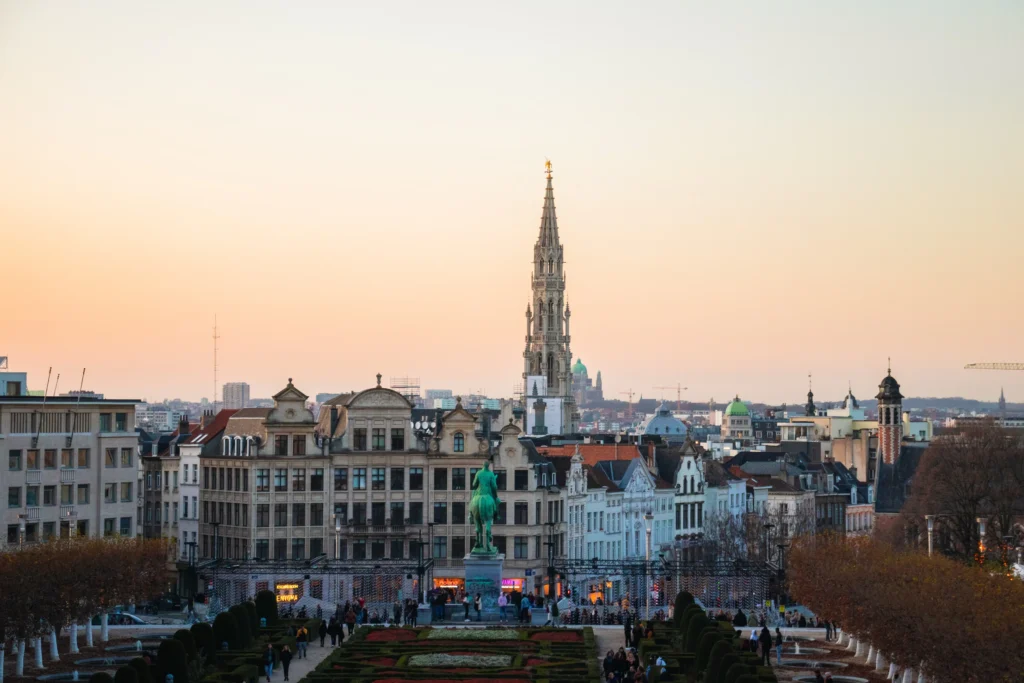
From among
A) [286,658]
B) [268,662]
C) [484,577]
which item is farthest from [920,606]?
[484,577]

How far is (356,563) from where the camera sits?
383 ft

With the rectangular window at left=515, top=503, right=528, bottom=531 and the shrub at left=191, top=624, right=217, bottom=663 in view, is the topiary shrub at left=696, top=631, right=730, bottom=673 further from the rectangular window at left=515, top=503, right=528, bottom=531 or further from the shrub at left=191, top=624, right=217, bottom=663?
the rectangular window at left=515, top=503, right=528, bottom=531

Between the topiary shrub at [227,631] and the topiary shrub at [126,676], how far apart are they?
50.8 feet

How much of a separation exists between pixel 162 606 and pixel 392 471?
705 inches

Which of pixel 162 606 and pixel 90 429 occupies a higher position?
pixel 90 429

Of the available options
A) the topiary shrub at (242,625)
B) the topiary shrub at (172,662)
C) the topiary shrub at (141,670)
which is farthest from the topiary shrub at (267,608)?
the topiary shrub at (141,670)

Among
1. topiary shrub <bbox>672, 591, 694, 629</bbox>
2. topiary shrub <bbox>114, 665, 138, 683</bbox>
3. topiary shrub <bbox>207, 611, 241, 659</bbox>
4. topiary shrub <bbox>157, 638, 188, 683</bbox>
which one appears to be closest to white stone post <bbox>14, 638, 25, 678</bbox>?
topiary shrub <bbox>207, 611, 241, 659</bbox>

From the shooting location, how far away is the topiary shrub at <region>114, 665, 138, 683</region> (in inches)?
2437

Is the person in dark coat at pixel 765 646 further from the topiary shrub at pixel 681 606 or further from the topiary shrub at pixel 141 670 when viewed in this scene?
the topiary shrub at pixel 141 670

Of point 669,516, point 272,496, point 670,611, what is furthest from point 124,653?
point 669,516

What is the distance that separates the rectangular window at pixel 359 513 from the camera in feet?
420

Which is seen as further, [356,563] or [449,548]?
[449,548]

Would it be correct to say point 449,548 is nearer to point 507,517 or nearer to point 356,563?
point 507,517

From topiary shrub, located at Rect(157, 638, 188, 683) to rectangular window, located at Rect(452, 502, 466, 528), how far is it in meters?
59.3
